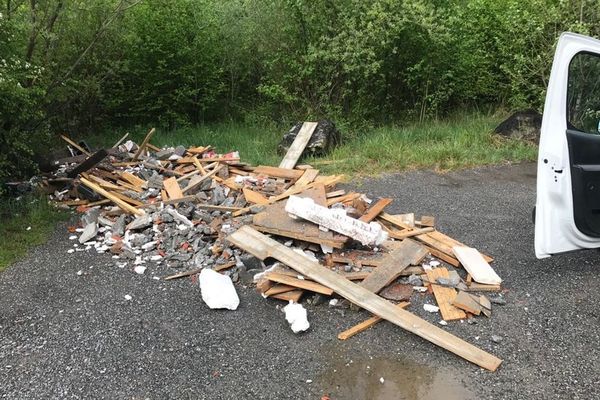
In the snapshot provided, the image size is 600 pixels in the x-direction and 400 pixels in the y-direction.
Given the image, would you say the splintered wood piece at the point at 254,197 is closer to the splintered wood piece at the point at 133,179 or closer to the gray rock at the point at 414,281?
the splintered wood piece at the point at 133,179

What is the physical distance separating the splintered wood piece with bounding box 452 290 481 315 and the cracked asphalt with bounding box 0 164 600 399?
Result: 0.10 m

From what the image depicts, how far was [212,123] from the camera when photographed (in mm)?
11672

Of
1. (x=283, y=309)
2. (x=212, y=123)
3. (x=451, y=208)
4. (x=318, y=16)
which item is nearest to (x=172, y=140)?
(x=212, y=123)

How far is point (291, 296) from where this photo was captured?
4281 mm

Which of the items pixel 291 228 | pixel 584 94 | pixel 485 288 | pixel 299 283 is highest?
pixel 584 94

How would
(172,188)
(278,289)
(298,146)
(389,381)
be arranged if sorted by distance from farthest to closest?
1. (298,146)
2. (172,188)
3. (278,289)
4. (389,381)

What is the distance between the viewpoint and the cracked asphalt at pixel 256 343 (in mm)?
3332

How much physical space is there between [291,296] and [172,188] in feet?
9.65

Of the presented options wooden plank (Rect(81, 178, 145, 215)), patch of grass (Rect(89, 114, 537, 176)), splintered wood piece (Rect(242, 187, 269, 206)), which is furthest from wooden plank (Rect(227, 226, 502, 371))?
patch of grass (Rect(89, 114, 537, 176))

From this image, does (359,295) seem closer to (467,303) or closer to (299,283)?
(299,283)

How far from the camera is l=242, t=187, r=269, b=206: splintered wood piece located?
605 centimetres

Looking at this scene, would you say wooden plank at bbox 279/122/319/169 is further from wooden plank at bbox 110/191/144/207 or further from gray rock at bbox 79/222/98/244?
gray rock at bbox 79/222/98/244

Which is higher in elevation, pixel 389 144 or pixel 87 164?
pixel 87 164

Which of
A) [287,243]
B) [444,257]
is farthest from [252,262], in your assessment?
[444,257]
